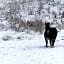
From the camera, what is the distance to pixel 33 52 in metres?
10.7

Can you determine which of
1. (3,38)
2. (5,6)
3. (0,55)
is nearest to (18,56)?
(0,55)

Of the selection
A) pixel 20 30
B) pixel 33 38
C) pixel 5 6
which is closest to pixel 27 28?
pixel 20 30

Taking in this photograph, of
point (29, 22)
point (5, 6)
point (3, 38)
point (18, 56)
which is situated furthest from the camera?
point (5, 6)

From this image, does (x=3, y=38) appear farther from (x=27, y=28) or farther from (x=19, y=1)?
(x=19, y=1)

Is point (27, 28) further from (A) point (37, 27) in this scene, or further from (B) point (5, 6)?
(B) point (5, 6)

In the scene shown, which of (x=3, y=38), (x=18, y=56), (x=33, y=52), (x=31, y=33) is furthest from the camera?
(x=31, y=33)

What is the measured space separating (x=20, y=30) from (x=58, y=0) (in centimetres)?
764

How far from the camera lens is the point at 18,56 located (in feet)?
32.8

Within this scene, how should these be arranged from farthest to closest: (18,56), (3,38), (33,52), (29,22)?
(29,22) < (3,38) < (33,52) < (18,56)

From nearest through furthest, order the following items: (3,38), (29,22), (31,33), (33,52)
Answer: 1. (33,52)
2. (3,38)
3. (31,33)
4. (29,22)

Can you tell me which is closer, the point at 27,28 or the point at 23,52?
the point at 23,52

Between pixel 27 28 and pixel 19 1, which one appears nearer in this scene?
pixel 27 28

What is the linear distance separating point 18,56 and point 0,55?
724 mm

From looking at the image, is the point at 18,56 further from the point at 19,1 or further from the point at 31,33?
the point at 19,1
